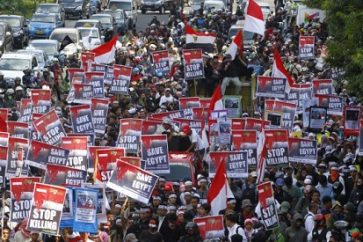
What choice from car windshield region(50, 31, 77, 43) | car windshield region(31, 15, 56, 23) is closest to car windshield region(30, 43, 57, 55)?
car windshield region(50, 31, 77, 43)

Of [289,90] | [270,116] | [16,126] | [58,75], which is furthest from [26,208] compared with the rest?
[58,75]

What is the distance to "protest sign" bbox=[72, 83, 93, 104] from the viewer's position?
34.5m

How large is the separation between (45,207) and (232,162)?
530cm

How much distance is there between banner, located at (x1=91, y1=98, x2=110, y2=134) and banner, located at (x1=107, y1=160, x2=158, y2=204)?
720cm

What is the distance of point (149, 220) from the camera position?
2366 cm

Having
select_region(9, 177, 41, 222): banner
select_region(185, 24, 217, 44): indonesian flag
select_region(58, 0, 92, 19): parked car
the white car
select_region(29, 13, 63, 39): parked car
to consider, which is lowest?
select_region(58, 0, 92, 19): parked car

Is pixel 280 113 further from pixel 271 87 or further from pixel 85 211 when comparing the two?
pixel 85 211

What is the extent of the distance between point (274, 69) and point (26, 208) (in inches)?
494

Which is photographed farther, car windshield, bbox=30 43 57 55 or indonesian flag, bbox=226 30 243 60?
car windshield, bbox=30 43 57 55

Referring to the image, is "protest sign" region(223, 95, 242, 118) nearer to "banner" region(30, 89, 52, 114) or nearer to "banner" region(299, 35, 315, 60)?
"banner" region(30, 89, 52, 114)

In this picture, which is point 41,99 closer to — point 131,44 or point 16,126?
point 16,126

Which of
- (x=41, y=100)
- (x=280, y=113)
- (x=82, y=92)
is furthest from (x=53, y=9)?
(x=280, y=113)

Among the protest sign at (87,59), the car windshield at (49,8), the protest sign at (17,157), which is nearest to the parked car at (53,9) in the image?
the car windshield at (49,8)

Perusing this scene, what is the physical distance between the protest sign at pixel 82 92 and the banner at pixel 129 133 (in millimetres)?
5400
